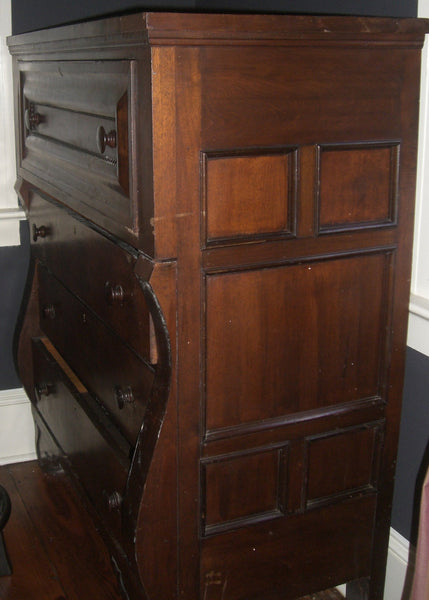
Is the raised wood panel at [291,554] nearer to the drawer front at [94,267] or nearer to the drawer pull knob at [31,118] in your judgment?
the drawer front at [94,267]

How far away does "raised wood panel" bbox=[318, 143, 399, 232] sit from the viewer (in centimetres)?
146

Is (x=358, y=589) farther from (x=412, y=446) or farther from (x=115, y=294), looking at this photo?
(x=115, y=294)

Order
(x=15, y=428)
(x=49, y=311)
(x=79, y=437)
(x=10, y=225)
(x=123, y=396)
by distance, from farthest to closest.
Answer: (x=15, y=428)
(x=10, y=225)
(x=49, y=311)
(x=79, y=437)
(x=123, y=396)

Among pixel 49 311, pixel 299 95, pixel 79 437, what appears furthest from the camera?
pixel 49 311

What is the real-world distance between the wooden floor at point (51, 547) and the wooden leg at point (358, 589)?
0.15 metres

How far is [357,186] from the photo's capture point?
150 centimetres

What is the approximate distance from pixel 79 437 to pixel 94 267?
0.50 m

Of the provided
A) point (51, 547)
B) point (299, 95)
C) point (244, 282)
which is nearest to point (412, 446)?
point (244, 282)

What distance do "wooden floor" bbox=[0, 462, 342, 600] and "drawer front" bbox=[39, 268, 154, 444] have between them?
57cm

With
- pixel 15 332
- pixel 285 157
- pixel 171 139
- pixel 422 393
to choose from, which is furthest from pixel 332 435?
pixel 15 332

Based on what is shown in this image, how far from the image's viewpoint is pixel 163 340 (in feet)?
4.57

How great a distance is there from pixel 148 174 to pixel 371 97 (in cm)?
48

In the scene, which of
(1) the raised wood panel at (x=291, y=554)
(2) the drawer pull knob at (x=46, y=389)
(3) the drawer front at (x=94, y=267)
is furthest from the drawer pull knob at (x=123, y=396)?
(2) the drawer pull knob at (x=46, y=389)

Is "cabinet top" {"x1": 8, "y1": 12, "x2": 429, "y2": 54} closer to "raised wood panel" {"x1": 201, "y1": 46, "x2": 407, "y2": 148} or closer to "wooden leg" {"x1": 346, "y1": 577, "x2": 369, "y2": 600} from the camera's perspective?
"raised wood panel" {"x1": 201, "y1": 46, "x2": 407, "y2": 148}
